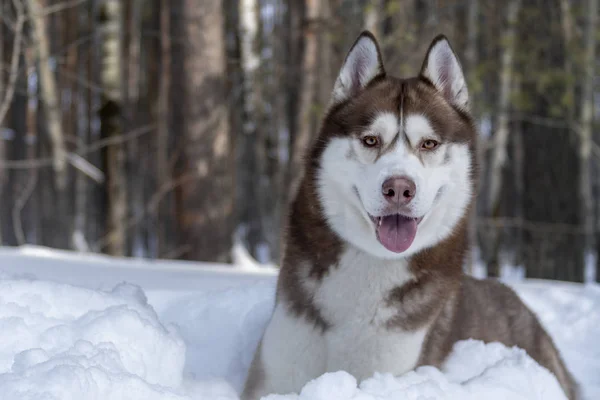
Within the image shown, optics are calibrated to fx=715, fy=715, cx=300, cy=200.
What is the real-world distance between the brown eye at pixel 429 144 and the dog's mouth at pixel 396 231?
11.8 inches

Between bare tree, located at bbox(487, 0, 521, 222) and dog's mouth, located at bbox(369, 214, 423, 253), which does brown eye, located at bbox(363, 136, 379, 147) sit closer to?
dog's mouth, located at bbox(369, 214, 423, 253)

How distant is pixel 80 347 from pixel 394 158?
1360 millimetres

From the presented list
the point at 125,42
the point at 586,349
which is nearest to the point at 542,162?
the point at 586,349

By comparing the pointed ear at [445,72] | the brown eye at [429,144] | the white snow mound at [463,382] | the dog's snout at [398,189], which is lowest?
the white snow mound at [463,382]

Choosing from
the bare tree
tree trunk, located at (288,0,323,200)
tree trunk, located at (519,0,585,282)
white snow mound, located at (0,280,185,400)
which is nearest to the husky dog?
white snow mound, located at (0,280,185,400)

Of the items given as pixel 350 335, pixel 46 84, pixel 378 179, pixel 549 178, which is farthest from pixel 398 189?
pixel 46 84

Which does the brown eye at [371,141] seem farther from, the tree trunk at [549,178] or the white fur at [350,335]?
the tree trunk at [549,178]

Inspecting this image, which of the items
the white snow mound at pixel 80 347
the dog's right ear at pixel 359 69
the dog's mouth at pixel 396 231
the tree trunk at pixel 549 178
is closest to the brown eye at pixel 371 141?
the dog's mouth at pixel 396 231

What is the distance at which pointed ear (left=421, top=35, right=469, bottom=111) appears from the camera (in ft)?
10.8

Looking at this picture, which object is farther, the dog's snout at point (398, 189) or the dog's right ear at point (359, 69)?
the dog's right ear at point (359, 69)

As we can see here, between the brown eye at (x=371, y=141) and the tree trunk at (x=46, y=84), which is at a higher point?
the tree trunk at (x=46, y=84)

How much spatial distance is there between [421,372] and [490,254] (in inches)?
359

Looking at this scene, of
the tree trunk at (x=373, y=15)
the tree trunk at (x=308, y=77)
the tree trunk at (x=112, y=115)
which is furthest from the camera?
the tree trunk at (x=112, y=115)

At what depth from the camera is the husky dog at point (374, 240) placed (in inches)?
114
